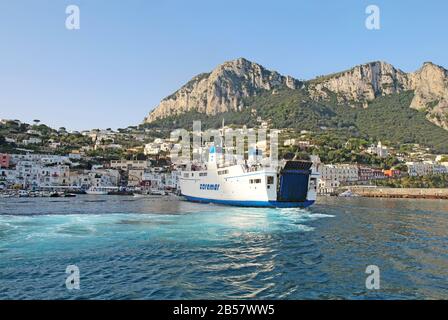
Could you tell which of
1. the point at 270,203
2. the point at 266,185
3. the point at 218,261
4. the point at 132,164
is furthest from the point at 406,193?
the point at 218,261

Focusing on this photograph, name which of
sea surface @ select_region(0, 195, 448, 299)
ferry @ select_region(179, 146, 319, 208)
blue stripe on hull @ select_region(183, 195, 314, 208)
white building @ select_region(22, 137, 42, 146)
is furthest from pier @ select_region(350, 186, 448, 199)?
white building @ select_region(22, 137, 42, 146)

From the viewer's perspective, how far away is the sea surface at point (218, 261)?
488 inches

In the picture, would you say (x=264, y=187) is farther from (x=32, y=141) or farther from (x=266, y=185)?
(x=32, y=141)

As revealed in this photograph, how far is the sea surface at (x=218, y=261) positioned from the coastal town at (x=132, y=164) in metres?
54.4

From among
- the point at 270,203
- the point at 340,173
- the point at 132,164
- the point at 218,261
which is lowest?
the point at 218,261

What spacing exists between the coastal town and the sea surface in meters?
54.4

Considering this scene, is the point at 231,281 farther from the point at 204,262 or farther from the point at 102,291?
the point at 102,291

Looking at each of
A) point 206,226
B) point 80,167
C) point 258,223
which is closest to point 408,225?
point 258,223

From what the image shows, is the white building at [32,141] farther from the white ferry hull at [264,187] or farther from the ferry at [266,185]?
the white ferry hull at [264,187]

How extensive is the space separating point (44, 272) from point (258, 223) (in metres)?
20.3

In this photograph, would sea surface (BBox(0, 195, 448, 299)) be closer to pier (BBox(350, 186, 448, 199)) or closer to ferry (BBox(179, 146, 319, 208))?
ferry (BBox(179, 146, 319, 208))

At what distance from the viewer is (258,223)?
32094 mm

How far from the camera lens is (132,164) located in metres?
129

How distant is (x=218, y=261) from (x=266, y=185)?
102 ft
